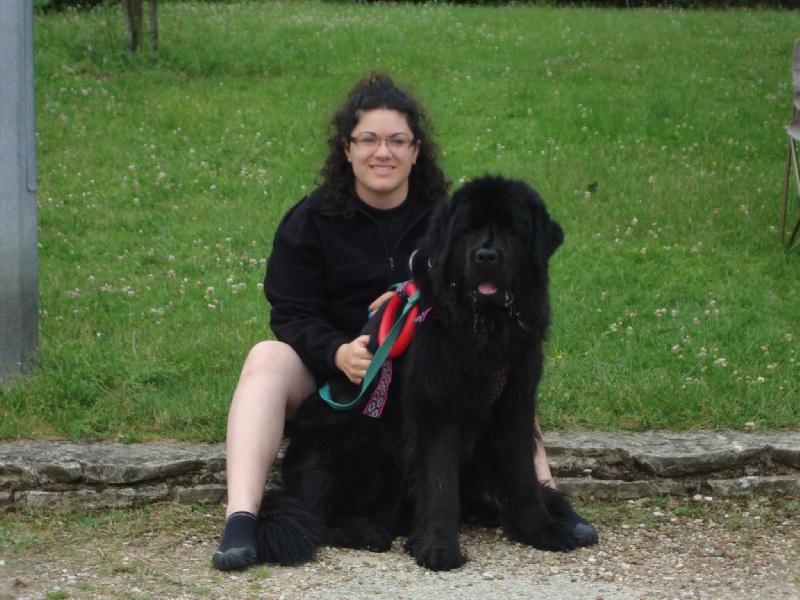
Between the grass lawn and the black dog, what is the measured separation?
2.89 ft

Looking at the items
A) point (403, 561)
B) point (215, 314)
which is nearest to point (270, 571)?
point (403, 561)

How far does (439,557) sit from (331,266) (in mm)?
1175

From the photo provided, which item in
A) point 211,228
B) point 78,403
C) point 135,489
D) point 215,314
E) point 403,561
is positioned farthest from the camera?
point 211,228

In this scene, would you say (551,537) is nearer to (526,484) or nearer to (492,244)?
(526,484)

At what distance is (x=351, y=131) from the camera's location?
3.85m

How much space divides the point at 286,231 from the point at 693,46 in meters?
10.2

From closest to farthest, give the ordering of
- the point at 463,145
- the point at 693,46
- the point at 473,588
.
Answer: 1. the point at 473,588
2. the point at 463,145
3. the point at 693,46

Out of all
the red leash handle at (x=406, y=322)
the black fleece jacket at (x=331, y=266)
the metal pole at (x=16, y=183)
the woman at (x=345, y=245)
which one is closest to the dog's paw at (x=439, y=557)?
the woman at (x=345, y=245)

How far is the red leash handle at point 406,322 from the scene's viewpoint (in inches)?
137

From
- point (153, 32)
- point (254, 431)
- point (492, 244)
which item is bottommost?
point (254, 431)

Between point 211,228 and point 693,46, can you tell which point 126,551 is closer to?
point 211,228

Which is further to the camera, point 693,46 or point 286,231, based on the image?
point 693,46

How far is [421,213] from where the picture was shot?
3963mm

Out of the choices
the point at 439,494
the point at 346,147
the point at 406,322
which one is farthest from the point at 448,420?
the point at 346,147
